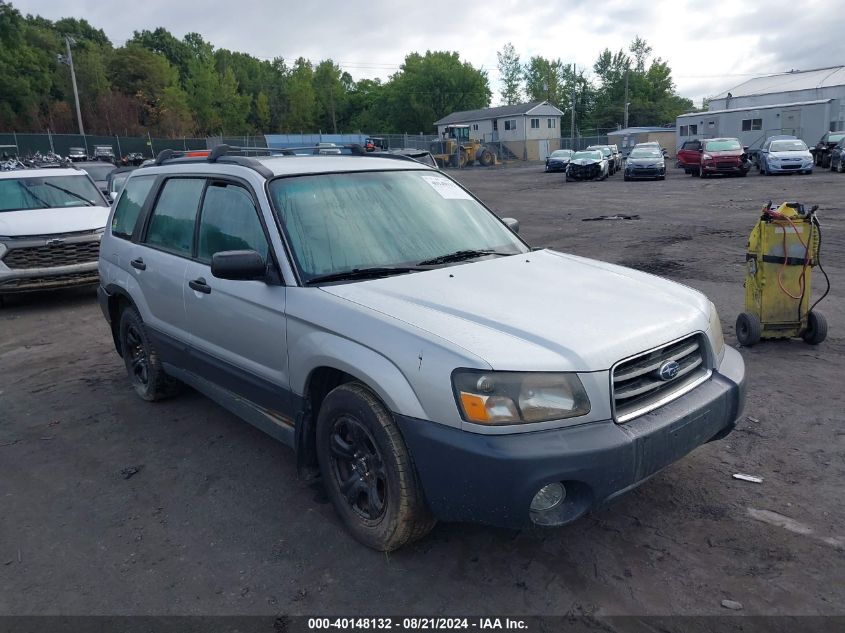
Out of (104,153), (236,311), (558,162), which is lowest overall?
(236,311)

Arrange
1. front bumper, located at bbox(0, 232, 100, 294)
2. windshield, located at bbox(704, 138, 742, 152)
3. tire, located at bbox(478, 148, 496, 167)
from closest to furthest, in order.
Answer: front bumper, located at bbox(0, 232, 100, 294), windshield, located at bbox(704, 138, 742, 152), tire, located at bbox(478, 148, 496, 167)

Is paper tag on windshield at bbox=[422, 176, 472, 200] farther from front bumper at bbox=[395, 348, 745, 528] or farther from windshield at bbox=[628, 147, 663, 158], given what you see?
windshield at bbox=[628, 147, 663, 158]

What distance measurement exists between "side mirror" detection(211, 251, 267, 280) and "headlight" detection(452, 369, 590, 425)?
1.31 meters

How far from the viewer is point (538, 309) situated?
3.00m

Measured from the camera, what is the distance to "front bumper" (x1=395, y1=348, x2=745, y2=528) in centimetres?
251

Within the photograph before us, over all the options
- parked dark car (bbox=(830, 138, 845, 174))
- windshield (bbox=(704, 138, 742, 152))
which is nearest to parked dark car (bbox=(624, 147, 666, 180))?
windshield (bbox=(704, 138, 742, 152))

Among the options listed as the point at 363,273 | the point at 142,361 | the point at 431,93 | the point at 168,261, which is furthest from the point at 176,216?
the point at 431,93

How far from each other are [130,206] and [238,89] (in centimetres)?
10958

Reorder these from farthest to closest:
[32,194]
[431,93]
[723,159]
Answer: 1. [431,93]
2. [723,159]
3. [32,194]

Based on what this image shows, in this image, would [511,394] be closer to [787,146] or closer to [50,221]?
[50,221]

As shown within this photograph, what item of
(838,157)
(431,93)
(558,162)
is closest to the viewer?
(838,157)

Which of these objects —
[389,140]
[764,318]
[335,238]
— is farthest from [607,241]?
[389,140]

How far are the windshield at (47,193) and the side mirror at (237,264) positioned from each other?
25.3ft

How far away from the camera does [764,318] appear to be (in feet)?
19.2
